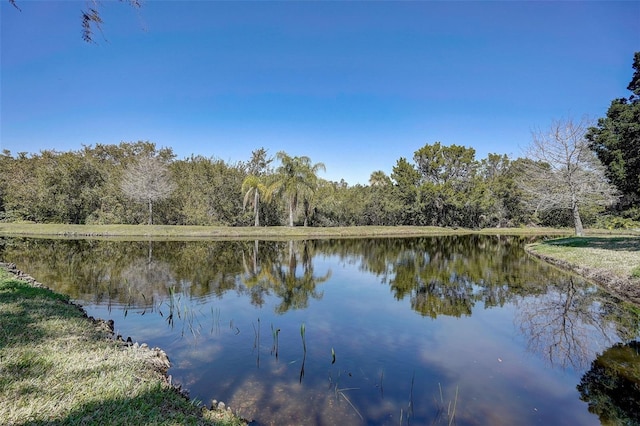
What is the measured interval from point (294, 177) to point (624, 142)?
102 ft

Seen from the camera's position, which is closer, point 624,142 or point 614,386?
point 614,386

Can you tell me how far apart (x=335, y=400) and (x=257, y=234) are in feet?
118

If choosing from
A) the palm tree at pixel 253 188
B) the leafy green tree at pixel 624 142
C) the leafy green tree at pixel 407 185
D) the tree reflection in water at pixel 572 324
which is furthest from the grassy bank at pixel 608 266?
the leafy green tree at pixel 407 185

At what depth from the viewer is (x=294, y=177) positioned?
42.6 meters

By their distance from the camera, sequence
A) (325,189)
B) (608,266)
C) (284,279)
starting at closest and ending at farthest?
(608,266) < (284,279) < (325,189)

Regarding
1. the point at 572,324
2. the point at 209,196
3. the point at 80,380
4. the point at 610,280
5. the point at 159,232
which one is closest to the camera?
the point at 80,380

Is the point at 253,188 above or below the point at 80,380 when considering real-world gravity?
above

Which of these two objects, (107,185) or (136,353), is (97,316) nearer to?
(136,353)

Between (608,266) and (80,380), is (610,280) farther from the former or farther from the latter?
(80,380)

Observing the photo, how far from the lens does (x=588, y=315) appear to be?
11102mm

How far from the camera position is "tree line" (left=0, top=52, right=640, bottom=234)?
1126 inches

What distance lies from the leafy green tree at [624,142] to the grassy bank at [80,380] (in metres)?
23.7

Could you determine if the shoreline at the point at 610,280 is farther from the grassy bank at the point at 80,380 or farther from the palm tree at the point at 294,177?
the palm tree at the point at 294,177

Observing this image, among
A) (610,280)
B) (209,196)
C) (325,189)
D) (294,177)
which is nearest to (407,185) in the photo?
(325,189)
